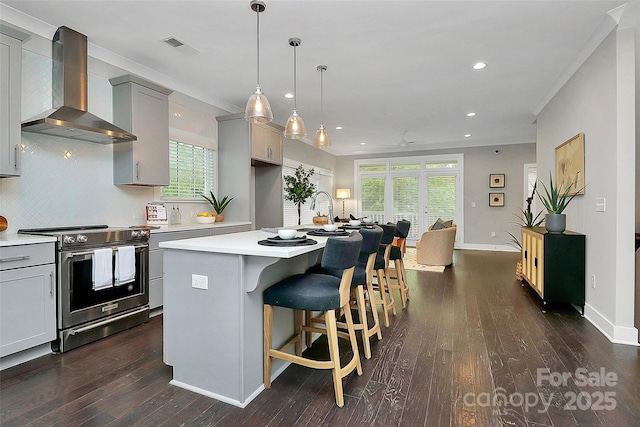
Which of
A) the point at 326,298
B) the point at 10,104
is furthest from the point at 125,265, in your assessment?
the point at 326,298

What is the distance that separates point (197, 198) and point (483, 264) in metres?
5.26

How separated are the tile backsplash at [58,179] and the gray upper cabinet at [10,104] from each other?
0.84 feet

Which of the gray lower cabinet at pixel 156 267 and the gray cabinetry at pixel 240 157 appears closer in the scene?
the gray lower cabinet at pixel 156 267

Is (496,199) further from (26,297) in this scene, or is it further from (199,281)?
(26,297)

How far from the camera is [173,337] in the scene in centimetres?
210

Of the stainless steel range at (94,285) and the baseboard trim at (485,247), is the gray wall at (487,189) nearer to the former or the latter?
the baseboard trim at (485,247)

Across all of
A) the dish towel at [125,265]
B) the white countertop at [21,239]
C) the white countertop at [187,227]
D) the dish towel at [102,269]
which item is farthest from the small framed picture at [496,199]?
the white countertop at [21,239]

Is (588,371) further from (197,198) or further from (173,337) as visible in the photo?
(197,198)

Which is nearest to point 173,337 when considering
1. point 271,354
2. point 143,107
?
point 271,354

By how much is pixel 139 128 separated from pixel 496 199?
7.74m

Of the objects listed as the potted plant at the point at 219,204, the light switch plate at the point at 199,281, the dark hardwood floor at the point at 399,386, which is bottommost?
the dark hardwood floor at the point at 399,386

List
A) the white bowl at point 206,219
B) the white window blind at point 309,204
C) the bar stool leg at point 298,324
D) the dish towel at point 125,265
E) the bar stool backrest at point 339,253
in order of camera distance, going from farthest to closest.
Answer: the white window blind at point 309,204
the white bowl at point 206,219
the dish towel at point 125,265
the bar stool leg at point 298,324
the bar stool backrest at point 339,253

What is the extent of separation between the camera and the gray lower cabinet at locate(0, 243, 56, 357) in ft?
7.25

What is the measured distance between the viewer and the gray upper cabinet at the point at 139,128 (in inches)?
132
